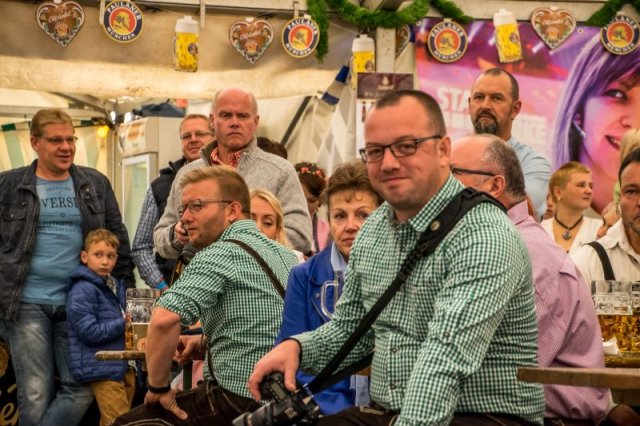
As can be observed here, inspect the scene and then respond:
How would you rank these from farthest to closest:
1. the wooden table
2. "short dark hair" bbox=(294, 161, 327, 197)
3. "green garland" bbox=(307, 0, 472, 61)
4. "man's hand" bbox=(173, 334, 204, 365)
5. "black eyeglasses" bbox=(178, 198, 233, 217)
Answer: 1. "green garland" bbox=(307, 0, 472, 61)
2. "short dark hair" bbox=(294, 161, 327, 197)
3. "man's hand" bbox=(173, 334, 204, 365)
4. "black eyeglasses" bbox=(178, 198, 233, 217)
5. the wooden table

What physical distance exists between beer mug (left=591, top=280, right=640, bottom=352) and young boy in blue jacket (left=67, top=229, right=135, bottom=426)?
3.37 meters

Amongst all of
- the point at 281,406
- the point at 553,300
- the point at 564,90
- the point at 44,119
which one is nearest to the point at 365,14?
the point at 564,90

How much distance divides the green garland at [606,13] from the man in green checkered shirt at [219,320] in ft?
16.6

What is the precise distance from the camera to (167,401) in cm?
419

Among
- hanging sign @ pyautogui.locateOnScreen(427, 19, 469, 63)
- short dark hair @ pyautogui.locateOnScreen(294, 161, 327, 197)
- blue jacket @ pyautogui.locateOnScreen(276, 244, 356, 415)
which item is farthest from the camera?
hanging sign @ pyautogui.locateOnScreen(427, 19, 469, 63)

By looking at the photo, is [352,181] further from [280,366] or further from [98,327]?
[98,327]

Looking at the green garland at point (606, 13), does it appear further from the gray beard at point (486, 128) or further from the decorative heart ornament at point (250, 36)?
the gray beard at point (486, 128)

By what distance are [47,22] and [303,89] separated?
6.29ft

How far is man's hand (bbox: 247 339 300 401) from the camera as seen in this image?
9.23 feet

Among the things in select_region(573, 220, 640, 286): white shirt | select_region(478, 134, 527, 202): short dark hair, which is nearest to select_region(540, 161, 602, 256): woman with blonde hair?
select_region(573, 220, 640, 286): white shirt

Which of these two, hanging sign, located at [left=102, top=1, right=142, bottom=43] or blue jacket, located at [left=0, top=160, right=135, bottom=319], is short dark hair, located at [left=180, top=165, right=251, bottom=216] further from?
hanging sign, located at [left=102, top=1, right=142, bottom=43]

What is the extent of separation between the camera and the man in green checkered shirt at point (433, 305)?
2572mm

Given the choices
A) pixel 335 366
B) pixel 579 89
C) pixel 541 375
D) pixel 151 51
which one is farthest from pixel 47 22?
pixel 541 375

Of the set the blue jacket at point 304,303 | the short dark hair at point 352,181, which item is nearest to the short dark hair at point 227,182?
the short dark hair at point 352,181
